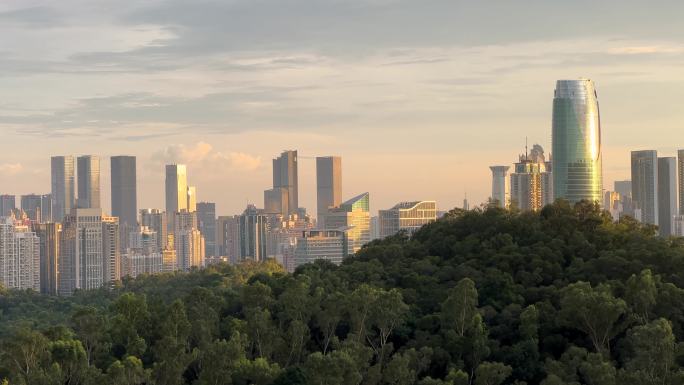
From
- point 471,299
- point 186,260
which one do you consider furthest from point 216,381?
point 186,260

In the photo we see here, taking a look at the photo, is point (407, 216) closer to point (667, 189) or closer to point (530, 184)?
point (530, 184)

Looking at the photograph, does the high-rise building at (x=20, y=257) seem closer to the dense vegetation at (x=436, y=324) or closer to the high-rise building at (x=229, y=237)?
the high-rise building at (x=229, y=237)

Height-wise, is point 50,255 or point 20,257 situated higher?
point 50,255

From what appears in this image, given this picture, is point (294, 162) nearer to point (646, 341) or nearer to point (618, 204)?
point (618, 204)

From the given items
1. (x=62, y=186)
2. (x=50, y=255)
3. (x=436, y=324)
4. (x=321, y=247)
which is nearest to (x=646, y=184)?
(x=321, y=247)

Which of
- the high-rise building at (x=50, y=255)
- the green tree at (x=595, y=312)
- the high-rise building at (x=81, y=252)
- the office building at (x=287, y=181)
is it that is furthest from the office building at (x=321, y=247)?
the green tree at (x=595, y=312)
